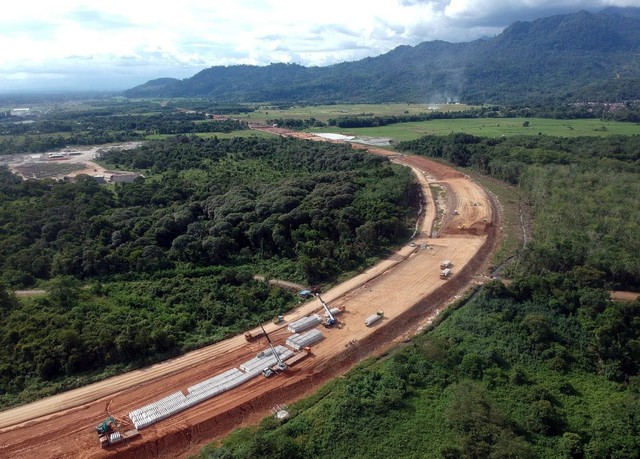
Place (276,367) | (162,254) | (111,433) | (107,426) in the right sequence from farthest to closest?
(162,254) → (276,367) → (107,426) → (111,433)

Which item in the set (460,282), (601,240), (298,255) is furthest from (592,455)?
(298,255)

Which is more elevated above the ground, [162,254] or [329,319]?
[162,254]

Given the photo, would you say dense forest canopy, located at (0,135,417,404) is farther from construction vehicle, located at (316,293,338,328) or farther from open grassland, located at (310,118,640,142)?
open grassland, located at (310,118,640,142)

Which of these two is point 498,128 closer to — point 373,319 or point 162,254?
point 373,319

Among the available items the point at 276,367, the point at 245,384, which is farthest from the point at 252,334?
the point at 245,384

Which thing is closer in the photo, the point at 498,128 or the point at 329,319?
the point at 329,319

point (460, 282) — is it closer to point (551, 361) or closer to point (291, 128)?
point (551, 361)

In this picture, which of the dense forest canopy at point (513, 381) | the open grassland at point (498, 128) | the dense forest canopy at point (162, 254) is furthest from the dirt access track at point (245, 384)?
the open grassland at point (498, 128)
